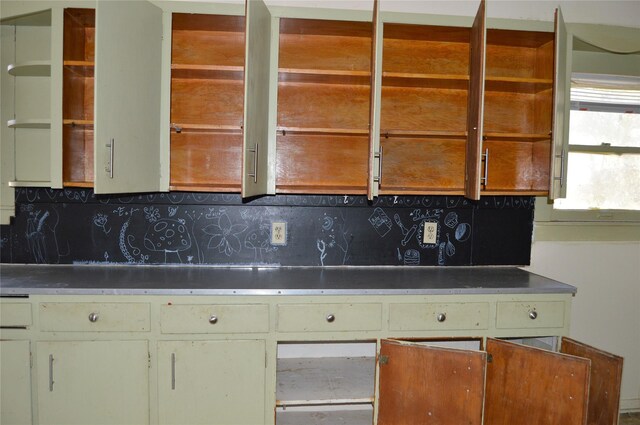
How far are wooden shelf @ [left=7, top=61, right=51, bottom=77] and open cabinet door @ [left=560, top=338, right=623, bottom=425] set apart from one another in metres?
2.81

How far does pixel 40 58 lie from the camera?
226 centimetres

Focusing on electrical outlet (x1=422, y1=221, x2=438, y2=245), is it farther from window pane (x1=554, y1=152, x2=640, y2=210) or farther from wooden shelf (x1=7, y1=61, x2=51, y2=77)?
wooden shelf (x1=7, y1=61, x2=51, y2=77)

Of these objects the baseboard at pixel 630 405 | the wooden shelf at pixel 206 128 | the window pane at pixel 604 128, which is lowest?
the baseboard at pixel 630 405

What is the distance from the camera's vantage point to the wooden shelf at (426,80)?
7.30ft

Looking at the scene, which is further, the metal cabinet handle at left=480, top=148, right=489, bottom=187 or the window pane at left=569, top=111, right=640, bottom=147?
the window pane at left=569, top=111, right=640, bottom=147

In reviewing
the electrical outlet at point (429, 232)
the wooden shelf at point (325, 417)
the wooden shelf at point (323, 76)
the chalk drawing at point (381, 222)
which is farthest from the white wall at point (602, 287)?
the wooden shelf at point (323, 76)

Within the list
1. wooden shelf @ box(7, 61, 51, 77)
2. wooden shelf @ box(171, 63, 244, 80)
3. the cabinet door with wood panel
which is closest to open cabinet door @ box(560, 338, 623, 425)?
the cabinet door with wood panel

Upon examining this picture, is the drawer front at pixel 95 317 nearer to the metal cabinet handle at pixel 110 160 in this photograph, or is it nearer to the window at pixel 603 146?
the metal cabinet handle at pixel 110 160

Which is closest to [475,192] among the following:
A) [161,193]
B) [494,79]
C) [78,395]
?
[494,79]

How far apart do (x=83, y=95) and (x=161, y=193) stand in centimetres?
65

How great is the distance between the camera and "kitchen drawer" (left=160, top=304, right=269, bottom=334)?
6.14 feet

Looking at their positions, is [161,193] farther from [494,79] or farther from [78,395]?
[494,79]

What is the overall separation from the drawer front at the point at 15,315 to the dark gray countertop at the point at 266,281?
54mm

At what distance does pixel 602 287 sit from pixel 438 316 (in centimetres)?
127
